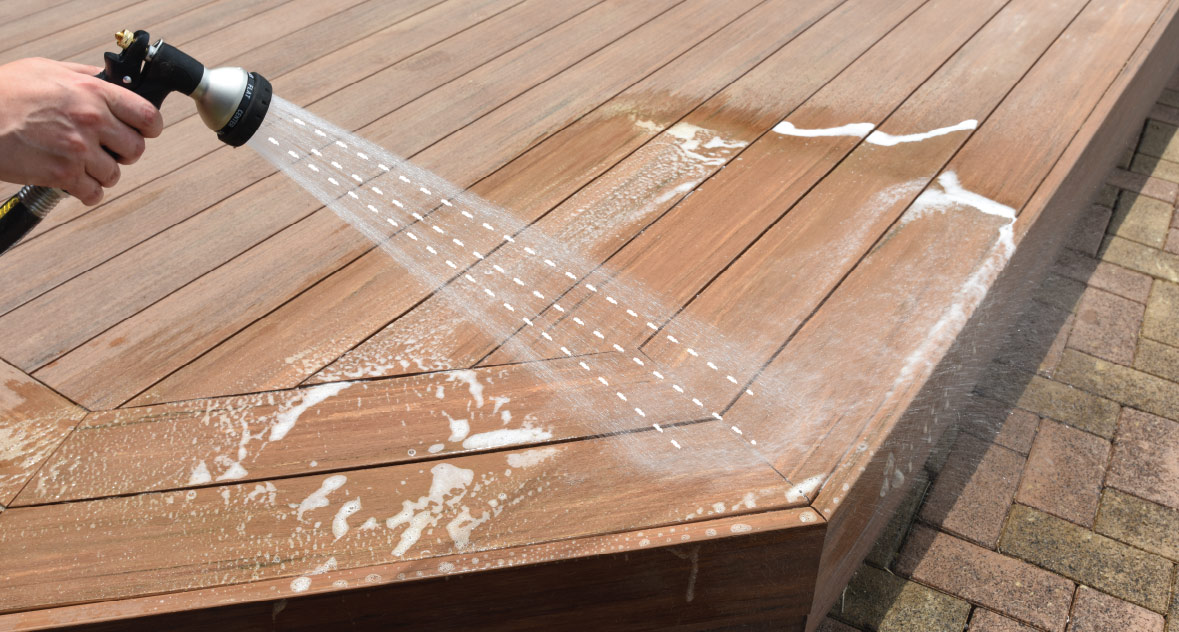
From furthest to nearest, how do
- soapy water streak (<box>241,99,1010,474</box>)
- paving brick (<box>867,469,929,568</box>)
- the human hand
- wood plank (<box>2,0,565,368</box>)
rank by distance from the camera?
paving brick (<box>867,469,929,568</box>), wood plank (<box>2,0,565,368</box>), soapy water streak (<box>241,99,1010,474</box>), the human hand

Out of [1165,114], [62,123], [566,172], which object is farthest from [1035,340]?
[62,123]

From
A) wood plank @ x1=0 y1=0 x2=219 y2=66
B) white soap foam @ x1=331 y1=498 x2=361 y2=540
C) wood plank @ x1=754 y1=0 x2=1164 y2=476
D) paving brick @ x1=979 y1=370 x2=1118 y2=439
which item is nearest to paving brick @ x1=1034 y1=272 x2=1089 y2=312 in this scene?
paving brick @ x1=979 y1=370 x2=1118 y2=439

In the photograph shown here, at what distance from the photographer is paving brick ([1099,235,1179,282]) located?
271 centimetres

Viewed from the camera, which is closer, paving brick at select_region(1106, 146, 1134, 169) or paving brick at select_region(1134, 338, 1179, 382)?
paving brick at select_region(1134, 338, 1179, 382)

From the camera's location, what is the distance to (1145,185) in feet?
10.1

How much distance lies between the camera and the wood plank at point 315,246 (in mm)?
1669

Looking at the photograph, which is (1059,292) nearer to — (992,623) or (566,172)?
(992,623)

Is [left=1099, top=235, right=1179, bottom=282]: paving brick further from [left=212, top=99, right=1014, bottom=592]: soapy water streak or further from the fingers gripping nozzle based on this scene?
the fingers gripping nozzle

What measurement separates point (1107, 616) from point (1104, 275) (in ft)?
4.13

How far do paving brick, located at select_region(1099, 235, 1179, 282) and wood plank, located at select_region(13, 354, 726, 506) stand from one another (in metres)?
1.95

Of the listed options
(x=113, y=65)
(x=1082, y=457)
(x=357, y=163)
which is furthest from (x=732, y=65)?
(x=113, y=65)

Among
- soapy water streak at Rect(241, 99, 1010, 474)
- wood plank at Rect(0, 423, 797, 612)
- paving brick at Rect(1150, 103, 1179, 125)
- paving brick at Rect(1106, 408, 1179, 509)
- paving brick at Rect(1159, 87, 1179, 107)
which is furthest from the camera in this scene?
paving brick at Rect(1159, 87, 1179, 107)

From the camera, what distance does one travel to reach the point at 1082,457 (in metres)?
2.14

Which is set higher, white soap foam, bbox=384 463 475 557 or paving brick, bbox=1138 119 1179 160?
white soap foam, bbox=384 463 475 557
